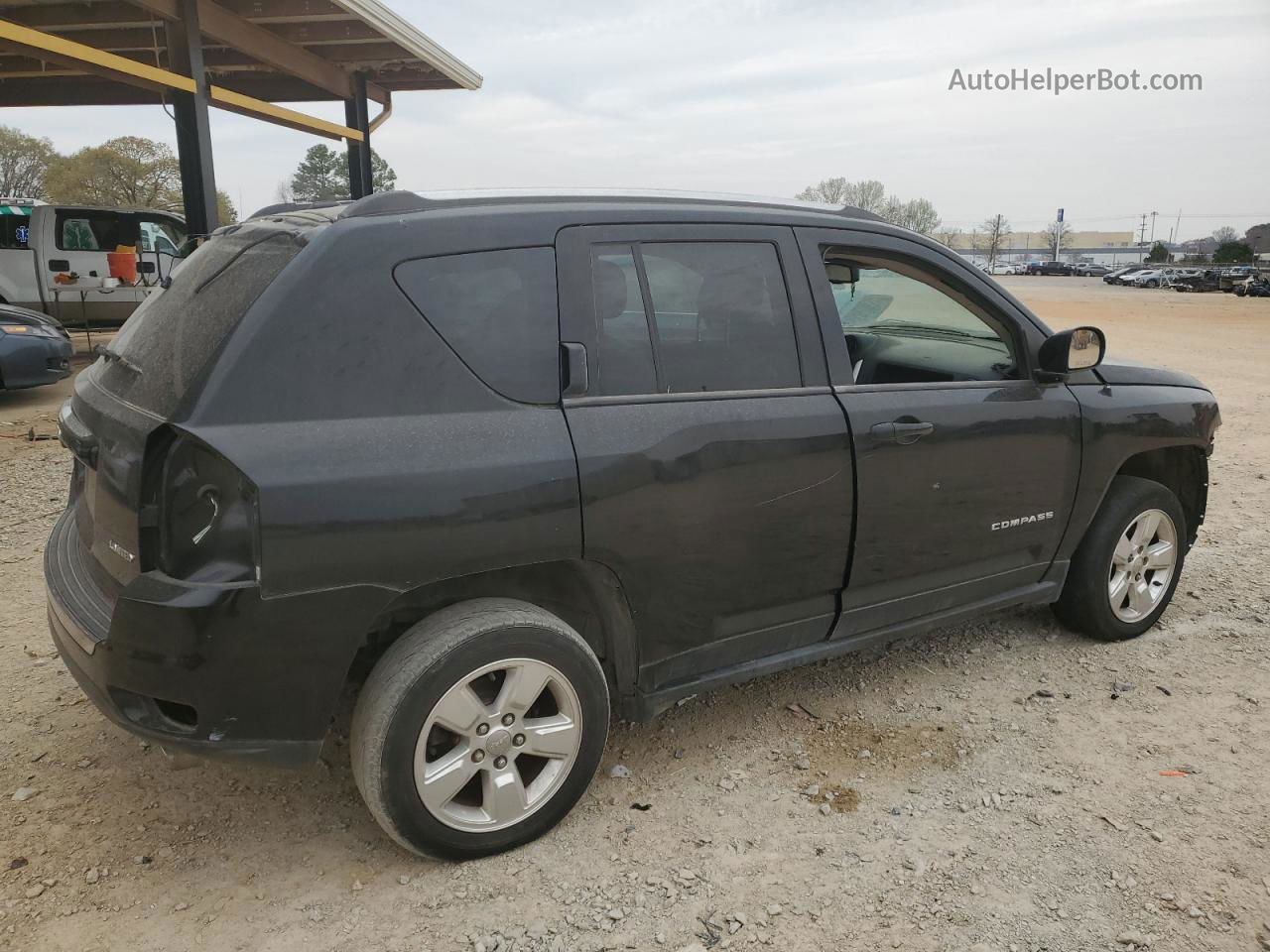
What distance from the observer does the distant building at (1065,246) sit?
13238cm

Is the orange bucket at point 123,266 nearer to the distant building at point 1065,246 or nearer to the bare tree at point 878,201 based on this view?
the bare tree at point 878,201

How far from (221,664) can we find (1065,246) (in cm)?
16939

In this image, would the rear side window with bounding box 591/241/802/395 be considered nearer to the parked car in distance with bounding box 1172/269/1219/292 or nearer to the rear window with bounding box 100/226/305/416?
the rear window with bounding box 100/226/305/416

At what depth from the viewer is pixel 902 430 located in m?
3.16

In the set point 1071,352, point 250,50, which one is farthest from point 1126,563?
point 250,50

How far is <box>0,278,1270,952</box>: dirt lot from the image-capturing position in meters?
2.40

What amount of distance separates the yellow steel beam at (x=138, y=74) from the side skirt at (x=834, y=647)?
9595 millimetres

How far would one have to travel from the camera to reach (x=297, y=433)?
225 cm

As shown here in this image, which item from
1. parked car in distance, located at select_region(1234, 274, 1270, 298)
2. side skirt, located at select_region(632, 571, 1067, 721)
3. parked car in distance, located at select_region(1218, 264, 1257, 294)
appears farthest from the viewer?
parked car in distance, located at select_region(1218, 264, 1257, 294)

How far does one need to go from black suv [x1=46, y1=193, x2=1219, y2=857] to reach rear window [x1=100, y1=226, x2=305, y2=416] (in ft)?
0.04

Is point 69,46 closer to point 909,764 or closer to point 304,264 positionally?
point 304,264

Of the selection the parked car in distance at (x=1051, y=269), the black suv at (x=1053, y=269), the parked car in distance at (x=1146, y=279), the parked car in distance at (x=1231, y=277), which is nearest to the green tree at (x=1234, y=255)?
the black suv at (x=1053, y=269)

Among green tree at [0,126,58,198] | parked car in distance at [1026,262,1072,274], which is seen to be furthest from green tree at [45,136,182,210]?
parked car in distance at [1026,262,1072,274]

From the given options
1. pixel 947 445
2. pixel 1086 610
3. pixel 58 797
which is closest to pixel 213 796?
pixel 58 797
